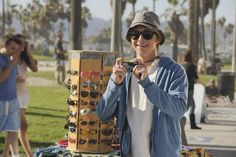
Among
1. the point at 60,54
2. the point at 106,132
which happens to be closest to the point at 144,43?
the point at 106,132

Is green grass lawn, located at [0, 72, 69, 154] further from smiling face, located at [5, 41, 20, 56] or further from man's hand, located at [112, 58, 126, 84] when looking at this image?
man's hand, located at [112, 58, 126, 84]

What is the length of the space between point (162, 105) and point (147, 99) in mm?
176

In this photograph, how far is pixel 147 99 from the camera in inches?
133

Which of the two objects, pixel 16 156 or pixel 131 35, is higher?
pixel 131 35

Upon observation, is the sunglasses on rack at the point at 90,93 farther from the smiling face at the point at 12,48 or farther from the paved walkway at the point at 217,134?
the paved walkway at the point at 217,134

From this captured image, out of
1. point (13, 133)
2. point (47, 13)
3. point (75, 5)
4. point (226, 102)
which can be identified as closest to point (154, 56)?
point (13, 133)

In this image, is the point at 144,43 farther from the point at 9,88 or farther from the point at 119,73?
the point at 9,88

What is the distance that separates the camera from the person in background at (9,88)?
22.1 ft

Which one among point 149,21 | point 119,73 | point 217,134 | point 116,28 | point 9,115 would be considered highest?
point 116,28

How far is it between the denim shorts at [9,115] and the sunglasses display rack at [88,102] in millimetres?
2132

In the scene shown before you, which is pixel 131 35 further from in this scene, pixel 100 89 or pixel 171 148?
pixel 100 89

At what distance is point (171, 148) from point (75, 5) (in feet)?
41.3

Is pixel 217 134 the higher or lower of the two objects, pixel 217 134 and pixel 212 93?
the lower

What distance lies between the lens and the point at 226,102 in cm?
1923
